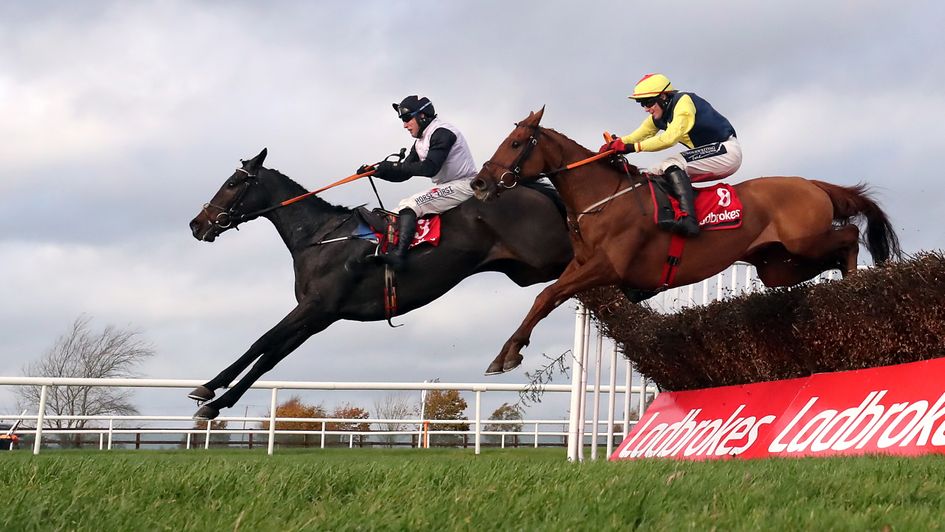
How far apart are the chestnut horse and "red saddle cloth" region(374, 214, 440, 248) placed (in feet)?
3.55

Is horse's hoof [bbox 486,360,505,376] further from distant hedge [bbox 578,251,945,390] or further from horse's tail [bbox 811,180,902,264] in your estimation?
horse's tail [bbox 811,180,902,264]

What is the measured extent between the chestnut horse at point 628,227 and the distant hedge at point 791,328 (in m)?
0.45

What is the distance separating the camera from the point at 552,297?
6656 millimetres

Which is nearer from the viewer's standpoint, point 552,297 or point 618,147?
point 552,297

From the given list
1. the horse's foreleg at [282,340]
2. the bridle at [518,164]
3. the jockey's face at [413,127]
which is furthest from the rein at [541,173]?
the horse's foreleg at [282,340]

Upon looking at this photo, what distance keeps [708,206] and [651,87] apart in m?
0.88

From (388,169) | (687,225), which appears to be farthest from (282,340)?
(687,225)

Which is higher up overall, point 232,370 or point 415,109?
point 415,109

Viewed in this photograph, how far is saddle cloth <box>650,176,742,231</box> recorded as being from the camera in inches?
268

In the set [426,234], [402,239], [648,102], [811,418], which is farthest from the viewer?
[426,234]

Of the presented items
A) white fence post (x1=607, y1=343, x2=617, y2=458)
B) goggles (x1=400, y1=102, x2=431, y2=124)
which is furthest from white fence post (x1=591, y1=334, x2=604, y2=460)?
goggles (x1=400, y1=102, x2=431, y2=124)

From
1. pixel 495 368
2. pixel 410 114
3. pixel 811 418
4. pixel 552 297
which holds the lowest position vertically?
pixel 811 418

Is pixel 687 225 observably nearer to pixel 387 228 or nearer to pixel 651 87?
pixel 651 87

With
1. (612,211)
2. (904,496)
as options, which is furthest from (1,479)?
(612,211)
